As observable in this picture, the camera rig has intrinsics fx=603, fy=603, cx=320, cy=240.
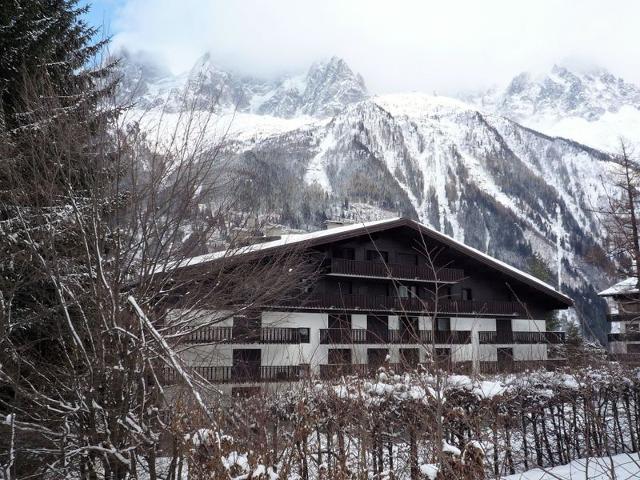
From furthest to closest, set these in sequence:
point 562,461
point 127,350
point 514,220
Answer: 1. point 514,220
2. point 562,461
3. point 127,350

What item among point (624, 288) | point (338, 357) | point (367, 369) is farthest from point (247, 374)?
point (624, 288)

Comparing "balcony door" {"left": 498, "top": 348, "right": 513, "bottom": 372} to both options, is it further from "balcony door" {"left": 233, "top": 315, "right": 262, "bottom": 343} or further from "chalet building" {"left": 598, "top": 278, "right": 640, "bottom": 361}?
"balcony door" {"left": 233, "top": 315, "right": 262, "bottom": 343}

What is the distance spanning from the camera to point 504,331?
34.8m

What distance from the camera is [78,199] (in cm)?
820

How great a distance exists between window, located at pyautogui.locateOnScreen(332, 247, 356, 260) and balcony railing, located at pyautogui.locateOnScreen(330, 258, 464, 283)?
1272 millimetres

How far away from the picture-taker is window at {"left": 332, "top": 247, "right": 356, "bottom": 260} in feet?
98.9

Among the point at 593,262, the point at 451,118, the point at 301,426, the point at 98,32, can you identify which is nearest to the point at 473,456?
the point at 301,426

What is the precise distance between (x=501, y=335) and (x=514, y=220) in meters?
105

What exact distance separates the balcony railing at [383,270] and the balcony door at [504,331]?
4.86 meters

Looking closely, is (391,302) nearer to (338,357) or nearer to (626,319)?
(626,319)

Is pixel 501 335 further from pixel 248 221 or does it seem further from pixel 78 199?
pixel 78 199

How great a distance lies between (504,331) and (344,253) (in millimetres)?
11422

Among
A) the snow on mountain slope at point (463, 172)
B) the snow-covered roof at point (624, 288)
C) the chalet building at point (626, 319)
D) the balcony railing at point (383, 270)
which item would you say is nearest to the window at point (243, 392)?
the chalet building at point (626, 319)

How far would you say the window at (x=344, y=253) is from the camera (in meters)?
30.2
